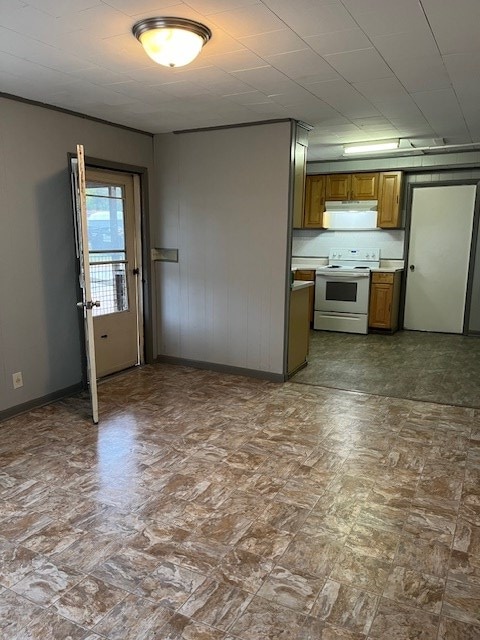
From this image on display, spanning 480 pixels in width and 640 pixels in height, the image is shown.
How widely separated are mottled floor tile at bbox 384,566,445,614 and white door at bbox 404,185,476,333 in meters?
5.39

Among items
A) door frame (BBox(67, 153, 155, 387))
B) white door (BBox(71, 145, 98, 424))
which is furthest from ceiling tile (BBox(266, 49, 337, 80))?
door frame (BBox(67, 153, 155, 387))

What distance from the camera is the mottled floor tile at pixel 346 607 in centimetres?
174

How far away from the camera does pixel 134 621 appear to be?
1737mm

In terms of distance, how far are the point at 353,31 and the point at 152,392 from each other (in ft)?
10.6

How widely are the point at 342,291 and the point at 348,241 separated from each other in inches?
38.2

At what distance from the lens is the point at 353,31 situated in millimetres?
2361

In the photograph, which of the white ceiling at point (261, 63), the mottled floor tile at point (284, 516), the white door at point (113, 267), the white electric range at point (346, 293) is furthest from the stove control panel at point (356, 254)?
the mottled floor tile at point (284, 516)

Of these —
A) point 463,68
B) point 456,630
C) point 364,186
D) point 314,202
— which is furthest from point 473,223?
point 456,630

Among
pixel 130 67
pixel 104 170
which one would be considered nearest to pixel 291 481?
pixel 130 67

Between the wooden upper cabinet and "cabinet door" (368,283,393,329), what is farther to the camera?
the wooden upper cabinet

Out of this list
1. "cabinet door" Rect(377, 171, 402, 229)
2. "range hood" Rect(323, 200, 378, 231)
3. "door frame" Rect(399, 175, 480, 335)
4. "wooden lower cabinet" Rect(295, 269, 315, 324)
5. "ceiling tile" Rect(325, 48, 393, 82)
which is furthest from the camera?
"wooden lower cabinet" Rect(295, 269, 315, 324)

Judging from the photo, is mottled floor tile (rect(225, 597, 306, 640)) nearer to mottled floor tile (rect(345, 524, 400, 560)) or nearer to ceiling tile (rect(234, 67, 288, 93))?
mottled floor tile (rect(345, 524, 400, 560))

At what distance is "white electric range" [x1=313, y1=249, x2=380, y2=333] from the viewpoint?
6.72m

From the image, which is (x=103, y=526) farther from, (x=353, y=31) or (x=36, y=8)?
(x=353, y=31)
